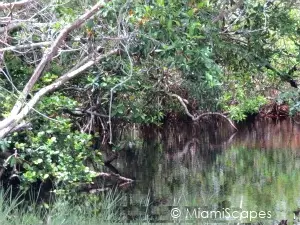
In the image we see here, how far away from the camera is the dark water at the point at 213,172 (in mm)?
7242

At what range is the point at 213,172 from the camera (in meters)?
10.2

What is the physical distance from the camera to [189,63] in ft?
16.5

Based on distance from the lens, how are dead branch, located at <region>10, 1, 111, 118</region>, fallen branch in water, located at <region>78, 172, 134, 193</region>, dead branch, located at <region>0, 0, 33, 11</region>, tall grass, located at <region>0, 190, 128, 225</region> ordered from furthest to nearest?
fallen branch in water, located at <region>78, 172, 134, 193</region> < dead branch, located at <region>0, 0, 33, 11</region> < dead branch, located at <region>10, 1, 111, 118</region> < tall grass, located at <region>0, 190, 128, 225</region>

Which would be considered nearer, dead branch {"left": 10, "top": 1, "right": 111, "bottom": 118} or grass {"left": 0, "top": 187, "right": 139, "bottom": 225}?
grass {"left": 0, "top": 187, "right": 139, "bottom": 225}

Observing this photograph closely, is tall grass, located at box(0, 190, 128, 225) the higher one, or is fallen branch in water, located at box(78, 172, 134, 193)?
fallen branch in water, located at box(78, 172, 134, 193)

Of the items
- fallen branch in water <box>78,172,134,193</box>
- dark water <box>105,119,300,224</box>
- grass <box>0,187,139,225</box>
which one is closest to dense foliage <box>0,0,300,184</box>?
fallen branch in water <box>78,172,134,193</box>

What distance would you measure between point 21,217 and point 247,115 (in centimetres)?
1157

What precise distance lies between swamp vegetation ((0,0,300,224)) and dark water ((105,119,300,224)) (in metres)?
0.04

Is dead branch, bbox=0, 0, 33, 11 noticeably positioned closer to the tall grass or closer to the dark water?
the tall grass

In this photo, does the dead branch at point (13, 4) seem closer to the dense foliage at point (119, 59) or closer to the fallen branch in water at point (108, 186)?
the dense foliage at point (119, 59)

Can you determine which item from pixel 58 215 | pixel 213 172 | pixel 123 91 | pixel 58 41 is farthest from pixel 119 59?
pixel 213 172

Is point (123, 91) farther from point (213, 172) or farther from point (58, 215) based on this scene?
point (58, 215)

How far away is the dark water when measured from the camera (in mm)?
7242

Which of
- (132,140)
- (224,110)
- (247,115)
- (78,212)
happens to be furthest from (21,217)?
(247,115)
